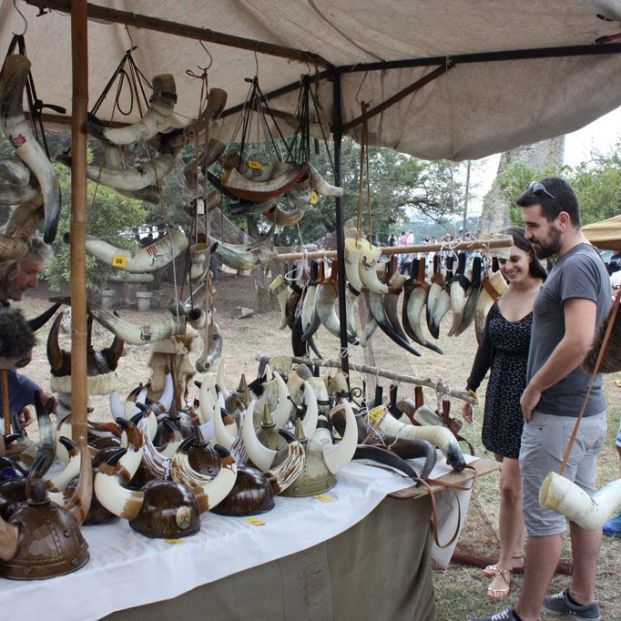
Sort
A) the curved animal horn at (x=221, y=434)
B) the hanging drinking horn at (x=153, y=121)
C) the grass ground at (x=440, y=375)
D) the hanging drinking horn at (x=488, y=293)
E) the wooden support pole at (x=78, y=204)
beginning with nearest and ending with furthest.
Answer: the wooden support pole at (x=78, y=204) → the hanging drinking horn at (x=153, y=121) → the curved animal horn at (x=221, y=434) → the grass ground at (x=440, y=375) → the hanging drinking horn at (x=488, y=293)

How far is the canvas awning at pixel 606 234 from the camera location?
4.09 meters

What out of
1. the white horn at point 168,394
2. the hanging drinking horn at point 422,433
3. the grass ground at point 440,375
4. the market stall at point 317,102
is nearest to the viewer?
the market stall at point 317,102

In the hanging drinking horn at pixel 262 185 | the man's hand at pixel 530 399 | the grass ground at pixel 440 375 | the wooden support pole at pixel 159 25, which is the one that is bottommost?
the grass ground at pixel 440 375

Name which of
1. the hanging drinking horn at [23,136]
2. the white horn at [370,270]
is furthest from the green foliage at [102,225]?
the hanging drinking horn at [23,136]

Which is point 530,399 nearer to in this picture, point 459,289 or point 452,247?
point 459,289

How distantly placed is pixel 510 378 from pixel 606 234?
195 centimetres

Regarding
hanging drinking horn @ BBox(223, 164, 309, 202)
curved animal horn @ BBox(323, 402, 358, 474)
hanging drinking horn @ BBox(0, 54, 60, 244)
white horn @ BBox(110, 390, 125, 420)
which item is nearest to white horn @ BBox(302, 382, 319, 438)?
curved animal horn @ BBox(323, 402, 358, 474)

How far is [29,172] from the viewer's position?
80.4 inches

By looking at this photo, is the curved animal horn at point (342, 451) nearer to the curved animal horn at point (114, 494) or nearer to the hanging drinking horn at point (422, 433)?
the hanging drinking horn at point (422, 433)

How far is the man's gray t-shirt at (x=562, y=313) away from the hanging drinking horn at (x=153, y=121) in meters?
1.42

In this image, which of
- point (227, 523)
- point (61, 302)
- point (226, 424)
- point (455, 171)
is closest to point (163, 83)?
point (61, 302)

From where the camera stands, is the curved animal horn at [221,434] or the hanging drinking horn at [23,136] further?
the curved animal horn at [221,434]

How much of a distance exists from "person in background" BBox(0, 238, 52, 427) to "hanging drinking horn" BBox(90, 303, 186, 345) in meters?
0.75

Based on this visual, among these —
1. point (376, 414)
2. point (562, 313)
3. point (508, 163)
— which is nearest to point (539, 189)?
point (562, 313)
